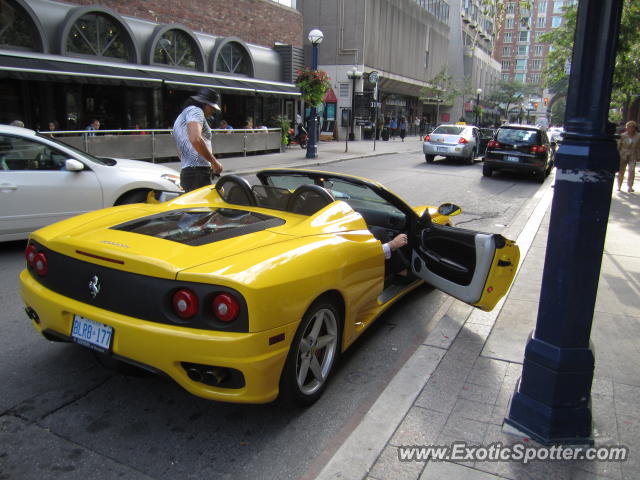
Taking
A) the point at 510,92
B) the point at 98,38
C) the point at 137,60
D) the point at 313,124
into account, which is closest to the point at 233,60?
the point at 137,60

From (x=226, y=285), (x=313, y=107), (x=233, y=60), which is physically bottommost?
(x=226, y=285)

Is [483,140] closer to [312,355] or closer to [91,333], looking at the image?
[312,355]

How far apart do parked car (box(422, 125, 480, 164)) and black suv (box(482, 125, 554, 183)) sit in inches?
147

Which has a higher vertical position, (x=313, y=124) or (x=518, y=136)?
(x=313, y=124)

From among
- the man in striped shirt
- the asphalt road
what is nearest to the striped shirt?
the man in striped shirt

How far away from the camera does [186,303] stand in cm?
258

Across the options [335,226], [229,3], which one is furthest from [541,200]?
[229,3]

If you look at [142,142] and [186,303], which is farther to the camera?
[142,142]

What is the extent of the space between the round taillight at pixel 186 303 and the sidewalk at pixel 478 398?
1.01 m

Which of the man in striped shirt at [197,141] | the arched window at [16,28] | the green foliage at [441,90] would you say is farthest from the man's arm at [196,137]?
the green foliage at [441,90]

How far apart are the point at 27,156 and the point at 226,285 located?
4787mm

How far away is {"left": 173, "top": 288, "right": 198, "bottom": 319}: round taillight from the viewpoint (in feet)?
8.44

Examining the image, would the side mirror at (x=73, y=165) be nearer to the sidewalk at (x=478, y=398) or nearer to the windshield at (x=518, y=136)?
the sidewalk at (x=478, y=398)

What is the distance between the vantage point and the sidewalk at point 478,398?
8.33ft
